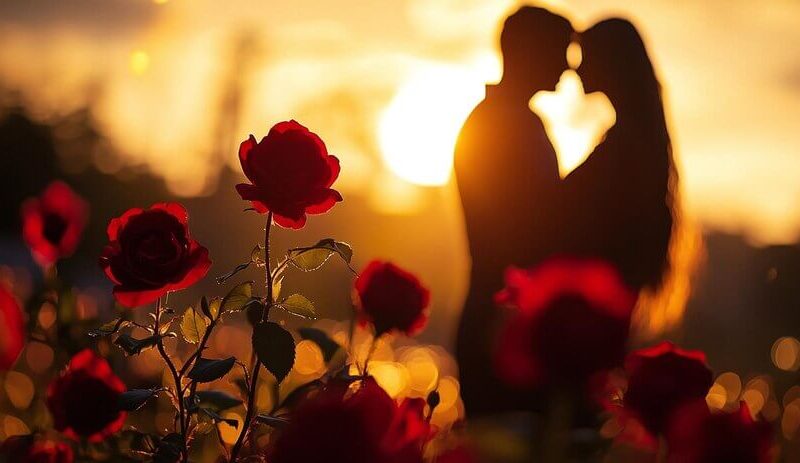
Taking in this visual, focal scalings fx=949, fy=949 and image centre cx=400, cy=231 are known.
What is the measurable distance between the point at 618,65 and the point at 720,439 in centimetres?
212

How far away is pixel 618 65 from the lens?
9.87 ft

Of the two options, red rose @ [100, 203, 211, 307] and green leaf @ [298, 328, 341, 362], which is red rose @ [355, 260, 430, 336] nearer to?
green leaf @ [298, 328, 341, 362]

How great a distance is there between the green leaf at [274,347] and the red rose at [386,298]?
421mm

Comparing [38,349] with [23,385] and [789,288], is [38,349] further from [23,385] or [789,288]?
[789,288]

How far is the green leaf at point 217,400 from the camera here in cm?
179

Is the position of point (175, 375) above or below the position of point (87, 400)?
above

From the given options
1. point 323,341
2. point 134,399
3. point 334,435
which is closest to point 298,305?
point 323,341

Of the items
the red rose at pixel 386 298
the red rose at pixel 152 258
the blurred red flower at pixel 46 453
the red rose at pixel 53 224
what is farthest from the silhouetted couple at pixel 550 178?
the red rose at pixel 152 258

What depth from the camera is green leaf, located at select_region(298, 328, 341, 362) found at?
1.75 metres

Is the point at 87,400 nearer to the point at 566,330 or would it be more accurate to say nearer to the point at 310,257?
the point at 310,257

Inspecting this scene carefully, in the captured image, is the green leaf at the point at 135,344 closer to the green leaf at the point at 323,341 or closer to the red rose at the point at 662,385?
the green leaf at the point at 323,341

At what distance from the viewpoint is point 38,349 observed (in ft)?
15.2

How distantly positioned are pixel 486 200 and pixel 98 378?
5.55 feet

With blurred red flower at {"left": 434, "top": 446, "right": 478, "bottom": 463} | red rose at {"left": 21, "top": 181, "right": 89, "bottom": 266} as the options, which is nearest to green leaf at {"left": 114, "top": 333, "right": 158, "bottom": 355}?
blurred red flower at {"left": 434, "top": 446, "right": 478, "bottom": 463}
